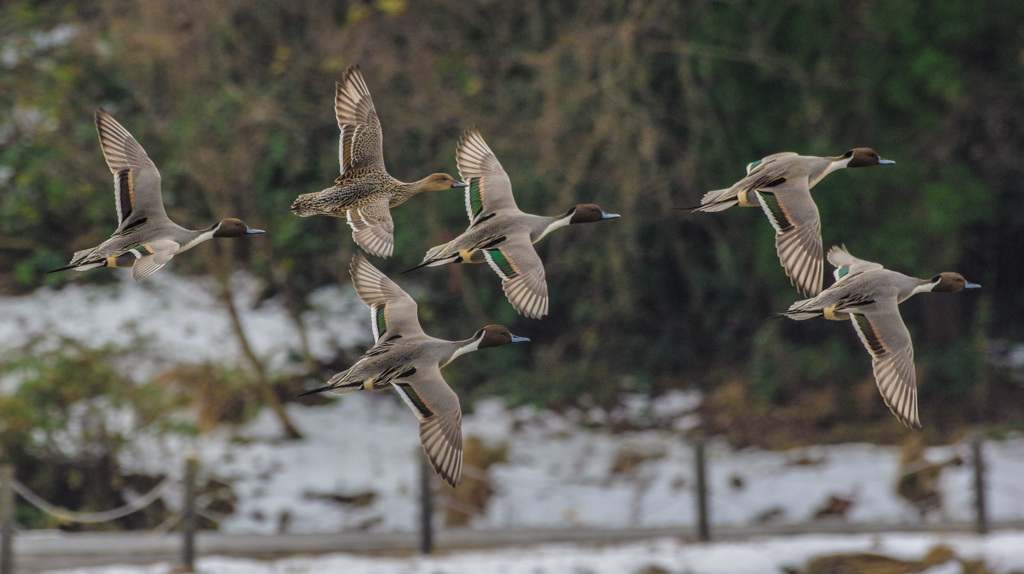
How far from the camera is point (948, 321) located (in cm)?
1617

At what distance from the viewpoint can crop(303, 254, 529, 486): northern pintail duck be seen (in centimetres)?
242

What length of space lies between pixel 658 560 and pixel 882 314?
8.74m

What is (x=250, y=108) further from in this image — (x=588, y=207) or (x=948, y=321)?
(x=588, y=207)

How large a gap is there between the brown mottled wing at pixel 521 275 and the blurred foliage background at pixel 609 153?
10.9 m

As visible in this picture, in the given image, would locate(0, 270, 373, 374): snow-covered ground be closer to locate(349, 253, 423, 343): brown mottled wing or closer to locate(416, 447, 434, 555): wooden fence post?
locate(416, 447, 434, 555): wooden fence post

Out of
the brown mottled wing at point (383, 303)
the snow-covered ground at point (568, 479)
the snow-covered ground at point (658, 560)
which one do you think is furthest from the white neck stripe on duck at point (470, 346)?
the snow-covered ground at point (568, 479)

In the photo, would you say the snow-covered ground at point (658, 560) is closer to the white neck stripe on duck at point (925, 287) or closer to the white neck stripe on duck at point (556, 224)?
the white neck stripe on duck at point (925, 287)

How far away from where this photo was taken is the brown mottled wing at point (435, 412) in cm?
242

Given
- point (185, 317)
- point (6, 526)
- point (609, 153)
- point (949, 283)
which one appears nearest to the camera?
point (949, 283)

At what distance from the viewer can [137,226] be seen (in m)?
2.64

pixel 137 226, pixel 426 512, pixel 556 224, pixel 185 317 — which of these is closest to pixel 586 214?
pixel 556 224

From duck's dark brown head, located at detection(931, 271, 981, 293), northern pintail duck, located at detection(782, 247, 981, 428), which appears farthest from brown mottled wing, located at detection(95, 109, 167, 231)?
duck's dark brown head, located at detection(931, 271, 981, 293)

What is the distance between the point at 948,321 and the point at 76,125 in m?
11.1

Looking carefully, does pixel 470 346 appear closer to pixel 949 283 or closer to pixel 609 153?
pixel 949 283
